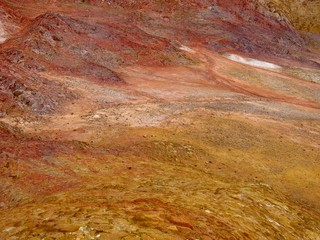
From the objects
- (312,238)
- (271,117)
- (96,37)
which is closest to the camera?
(312,238)

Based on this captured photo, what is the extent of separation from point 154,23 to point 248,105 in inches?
1074

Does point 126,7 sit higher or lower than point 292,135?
higher

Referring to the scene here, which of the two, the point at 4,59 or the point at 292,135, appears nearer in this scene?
the point at 292,135

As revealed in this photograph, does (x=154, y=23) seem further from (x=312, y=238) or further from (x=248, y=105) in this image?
(x=312, y=238)

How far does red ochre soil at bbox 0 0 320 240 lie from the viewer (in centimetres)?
1273

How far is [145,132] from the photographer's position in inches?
924

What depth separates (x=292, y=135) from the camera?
2703 cm

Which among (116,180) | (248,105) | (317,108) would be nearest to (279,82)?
(317,108)

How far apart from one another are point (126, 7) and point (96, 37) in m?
16.9

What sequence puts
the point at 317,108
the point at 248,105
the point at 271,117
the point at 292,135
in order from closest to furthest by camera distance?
the point at 292,135 < the point at 271,117 < the point at 248,105 < the point at 317,108

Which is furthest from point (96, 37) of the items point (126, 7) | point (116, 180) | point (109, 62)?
point (116, 180)

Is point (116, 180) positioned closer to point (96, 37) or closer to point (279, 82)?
point (96, 37)

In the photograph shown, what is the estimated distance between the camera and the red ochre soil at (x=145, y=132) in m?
12.7

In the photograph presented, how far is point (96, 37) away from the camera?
42.8 m
